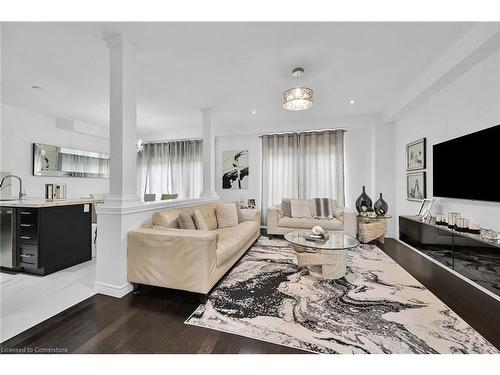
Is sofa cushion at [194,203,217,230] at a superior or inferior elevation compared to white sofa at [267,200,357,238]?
superior

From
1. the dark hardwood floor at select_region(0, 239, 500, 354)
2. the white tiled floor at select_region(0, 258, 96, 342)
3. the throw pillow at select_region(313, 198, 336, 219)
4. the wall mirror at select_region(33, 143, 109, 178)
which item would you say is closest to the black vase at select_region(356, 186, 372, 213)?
the throw pillow at select_region(313, 198, 336, 219)

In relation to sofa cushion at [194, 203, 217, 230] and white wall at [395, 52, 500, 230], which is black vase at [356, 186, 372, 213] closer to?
white wall at [395, 52, 500, 230]

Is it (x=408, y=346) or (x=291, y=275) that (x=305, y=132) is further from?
(x=408, y=346)

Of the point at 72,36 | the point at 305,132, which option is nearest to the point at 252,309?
the point at 72,36

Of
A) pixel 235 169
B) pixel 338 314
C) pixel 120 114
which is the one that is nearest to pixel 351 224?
pixel 338 314

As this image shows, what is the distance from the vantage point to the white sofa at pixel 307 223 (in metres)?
3.97

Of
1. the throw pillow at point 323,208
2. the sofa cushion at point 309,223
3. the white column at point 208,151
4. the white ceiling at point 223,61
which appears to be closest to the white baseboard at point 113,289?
the white column at point 208,151

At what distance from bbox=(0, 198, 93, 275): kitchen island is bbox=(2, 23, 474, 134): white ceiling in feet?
5.69

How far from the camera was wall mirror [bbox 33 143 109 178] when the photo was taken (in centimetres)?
421

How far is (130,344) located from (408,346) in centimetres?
184

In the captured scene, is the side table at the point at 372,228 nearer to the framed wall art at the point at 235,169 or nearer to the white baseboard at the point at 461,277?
the white baseboard at the point at 461,277

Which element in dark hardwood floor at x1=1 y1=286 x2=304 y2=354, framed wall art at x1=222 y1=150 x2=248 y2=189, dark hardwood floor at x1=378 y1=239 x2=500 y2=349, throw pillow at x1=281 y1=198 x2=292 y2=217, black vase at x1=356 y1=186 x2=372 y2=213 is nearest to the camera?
dark hardwood floor at x1=1 y1=286 x2=304 y2=354

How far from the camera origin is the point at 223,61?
2557 millimetres

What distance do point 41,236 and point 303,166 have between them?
4596mm
